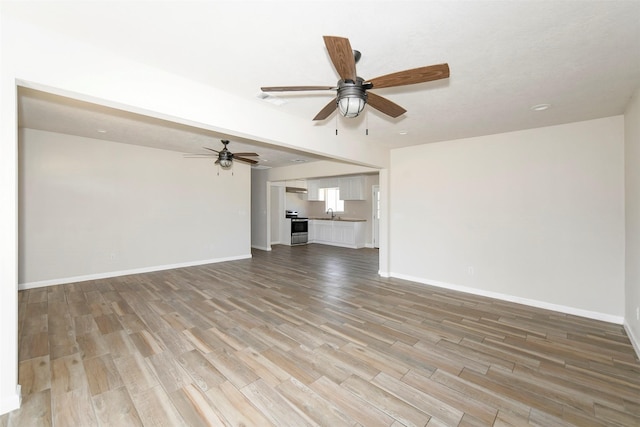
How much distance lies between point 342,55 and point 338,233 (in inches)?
306

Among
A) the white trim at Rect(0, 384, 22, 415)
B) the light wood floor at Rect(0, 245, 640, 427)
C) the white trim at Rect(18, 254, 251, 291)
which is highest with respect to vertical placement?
the white trim at Rect(18, 254, 251, 291)

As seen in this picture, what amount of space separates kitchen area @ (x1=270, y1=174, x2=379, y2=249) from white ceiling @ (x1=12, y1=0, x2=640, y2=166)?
5804 mm

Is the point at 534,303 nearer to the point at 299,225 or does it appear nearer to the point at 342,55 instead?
the point at 342,55

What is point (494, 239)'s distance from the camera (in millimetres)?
Result: 4195

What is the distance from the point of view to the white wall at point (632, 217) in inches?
104

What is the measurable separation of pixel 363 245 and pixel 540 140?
588cm

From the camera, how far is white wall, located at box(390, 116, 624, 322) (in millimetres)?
3377

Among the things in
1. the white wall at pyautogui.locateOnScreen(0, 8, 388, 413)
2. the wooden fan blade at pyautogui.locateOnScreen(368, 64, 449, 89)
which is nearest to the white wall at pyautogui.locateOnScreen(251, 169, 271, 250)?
the white wall at pyautogui.locateOnScreen(0, 8, 388, 413)

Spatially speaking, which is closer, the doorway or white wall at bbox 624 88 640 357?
white wall at bbox 624 88 640 357

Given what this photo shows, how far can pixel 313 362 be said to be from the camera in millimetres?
2396

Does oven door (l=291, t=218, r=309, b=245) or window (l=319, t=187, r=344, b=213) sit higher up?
window (l=319, t=187, r=344, b=213)

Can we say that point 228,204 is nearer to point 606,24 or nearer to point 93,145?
point 93,145

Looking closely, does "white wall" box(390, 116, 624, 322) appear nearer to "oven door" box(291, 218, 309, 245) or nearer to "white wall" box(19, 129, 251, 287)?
"white wall" box(19, 129, 251, 287)

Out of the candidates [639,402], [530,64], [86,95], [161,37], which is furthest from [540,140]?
[86,95]
